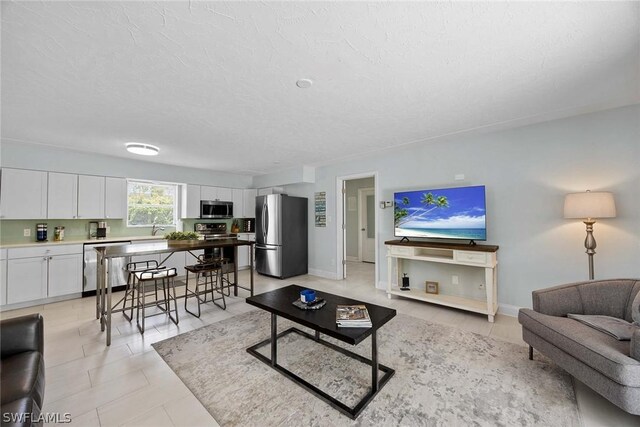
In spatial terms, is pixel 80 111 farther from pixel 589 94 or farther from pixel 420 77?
pixel 589 94

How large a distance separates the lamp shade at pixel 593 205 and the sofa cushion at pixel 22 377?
4.31 m

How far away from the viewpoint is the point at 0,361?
146 centimetres

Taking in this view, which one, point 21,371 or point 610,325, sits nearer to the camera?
point 21,371

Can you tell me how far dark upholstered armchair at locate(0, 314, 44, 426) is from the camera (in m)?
1.09

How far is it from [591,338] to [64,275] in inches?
246

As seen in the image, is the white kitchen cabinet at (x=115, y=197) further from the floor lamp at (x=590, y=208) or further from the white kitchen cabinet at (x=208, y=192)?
the floor lamp at (x=590, y=208)

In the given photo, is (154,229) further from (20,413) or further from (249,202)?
(20,413)

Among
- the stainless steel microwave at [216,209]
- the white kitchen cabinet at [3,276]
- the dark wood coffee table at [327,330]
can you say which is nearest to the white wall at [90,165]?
the stainless steel microwave at [216,209]

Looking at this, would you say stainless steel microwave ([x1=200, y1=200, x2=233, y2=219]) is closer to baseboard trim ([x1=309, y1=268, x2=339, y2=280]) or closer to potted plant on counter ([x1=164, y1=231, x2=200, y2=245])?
potted plant on counter ([x1=164, y1=231, x2=200, y2=245])

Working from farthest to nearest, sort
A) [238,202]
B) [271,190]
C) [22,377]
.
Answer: [238,202] < [271,190] < [22,377]

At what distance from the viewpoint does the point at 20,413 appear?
1067mm

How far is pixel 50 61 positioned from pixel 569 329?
14.0 ft

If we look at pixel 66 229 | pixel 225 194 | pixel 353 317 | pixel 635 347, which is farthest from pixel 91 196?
pixel 635 347

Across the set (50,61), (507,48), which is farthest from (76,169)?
(507,48)
